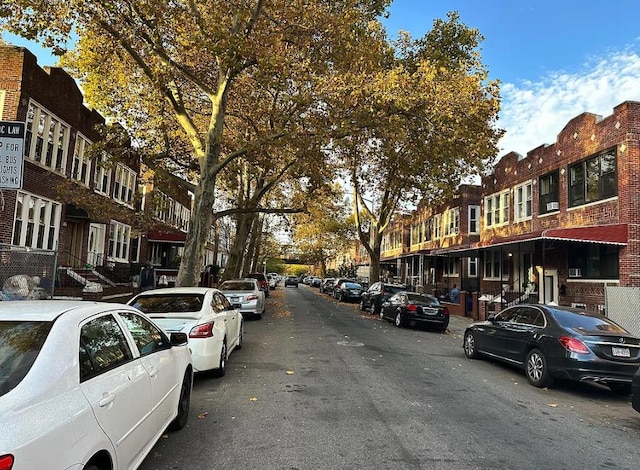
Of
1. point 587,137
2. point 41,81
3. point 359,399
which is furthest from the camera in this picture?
point 587,137

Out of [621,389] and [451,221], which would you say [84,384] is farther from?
[451,221]

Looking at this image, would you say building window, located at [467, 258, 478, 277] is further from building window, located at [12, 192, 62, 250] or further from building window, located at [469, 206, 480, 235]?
building window, located at [12, 192, 62, 250]

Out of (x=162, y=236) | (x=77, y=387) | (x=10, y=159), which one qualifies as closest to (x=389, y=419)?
(x=77, y=387)

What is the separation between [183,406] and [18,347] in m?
2.81

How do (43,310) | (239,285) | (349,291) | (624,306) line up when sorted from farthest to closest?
(349,291) < (239,285) < (624,306) < (43,310)

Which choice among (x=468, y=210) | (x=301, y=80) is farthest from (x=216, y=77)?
(x=468, y=210)

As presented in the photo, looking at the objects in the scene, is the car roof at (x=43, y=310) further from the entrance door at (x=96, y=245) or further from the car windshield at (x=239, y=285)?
the entrance door at (x=96, y=245)

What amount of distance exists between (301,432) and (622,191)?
15312 millimetres

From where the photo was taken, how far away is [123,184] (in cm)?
2784

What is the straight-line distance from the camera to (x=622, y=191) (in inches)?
647

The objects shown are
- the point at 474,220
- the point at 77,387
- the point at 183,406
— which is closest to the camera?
the point at 77,387

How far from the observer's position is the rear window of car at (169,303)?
27.3 ft

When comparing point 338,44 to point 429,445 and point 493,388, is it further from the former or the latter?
point 429,445

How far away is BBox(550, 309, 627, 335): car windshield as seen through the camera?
28.4 ft
